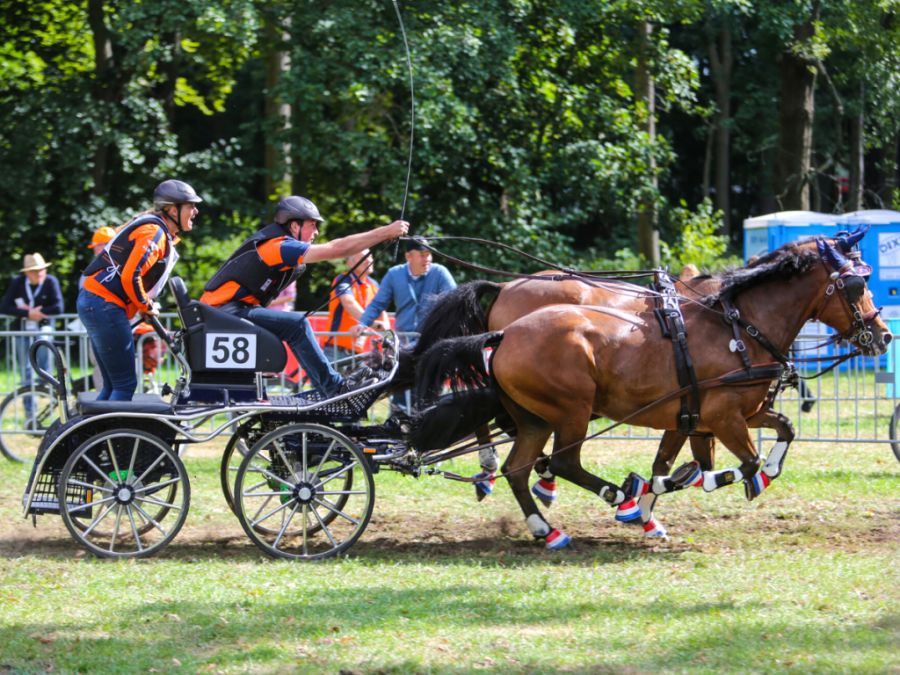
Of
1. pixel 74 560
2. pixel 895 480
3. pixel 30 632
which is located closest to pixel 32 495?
pixel 74 560

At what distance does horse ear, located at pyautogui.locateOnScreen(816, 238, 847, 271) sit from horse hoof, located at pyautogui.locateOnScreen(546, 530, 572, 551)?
2.31m

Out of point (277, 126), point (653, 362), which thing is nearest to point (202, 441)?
point (653, 362)

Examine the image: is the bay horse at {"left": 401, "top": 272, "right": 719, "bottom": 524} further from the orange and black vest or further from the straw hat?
the straw hat

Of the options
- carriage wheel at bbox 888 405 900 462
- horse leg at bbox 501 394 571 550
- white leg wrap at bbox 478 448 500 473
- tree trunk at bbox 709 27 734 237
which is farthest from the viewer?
tree trunk at bbox 709 27 734 237

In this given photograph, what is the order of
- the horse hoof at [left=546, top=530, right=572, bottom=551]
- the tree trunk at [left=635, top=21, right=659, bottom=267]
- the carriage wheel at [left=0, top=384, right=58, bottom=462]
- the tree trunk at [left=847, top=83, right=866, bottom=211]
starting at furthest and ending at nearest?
the tree trunk at [left=847, top=83, right=866, bottom=211] < the tree trunk at [left=635, top=21, right=659, bottom=267] < the carriage wheel at [left=0, top=384, right=58, bottom=462] < the horse hoof at [left=546, top=530, right=572, bottom=551]

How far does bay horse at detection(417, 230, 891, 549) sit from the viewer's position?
5730 mm

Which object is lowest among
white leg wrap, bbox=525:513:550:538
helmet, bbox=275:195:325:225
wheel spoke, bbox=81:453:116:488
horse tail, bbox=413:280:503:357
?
white leg wrap, bbox=525:513:550:538

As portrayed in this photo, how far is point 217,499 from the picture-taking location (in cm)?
716

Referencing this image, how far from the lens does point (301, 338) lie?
579 centimetres

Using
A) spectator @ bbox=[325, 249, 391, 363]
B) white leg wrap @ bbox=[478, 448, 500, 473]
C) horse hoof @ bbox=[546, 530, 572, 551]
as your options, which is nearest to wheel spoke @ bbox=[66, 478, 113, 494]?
horse hoof @ bbox=[546, 530, 572, 551]

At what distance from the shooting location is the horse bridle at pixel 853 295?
5746mm

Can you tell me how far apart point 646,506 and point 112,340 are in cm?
342

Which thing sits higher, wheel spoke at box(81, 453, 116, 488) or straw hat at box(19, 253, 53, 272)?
straw hat at box(19, 253, 53, 272)

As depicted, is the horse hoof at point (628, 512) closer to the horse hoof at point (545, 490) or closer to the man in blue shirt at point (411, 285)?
the horse hoof at point (545, 490)
